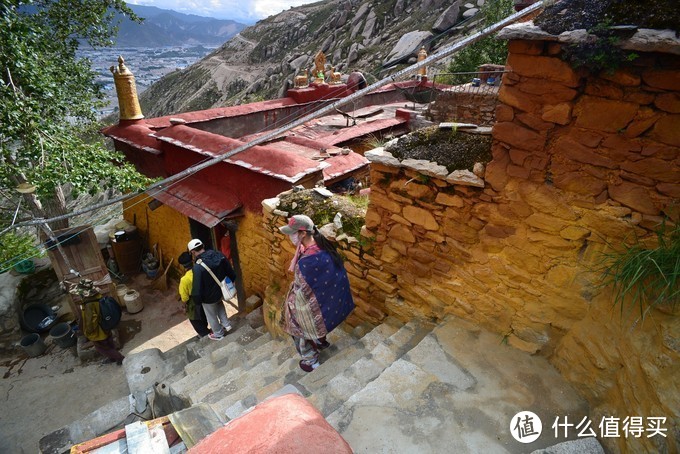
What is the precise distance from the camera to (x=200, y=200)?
728 cm

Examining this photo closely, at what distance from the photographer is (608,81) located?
92.9 inches

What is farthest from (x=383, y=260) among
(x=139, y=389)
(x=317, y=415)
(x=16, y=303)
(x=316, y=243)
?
(x=16, y=303)

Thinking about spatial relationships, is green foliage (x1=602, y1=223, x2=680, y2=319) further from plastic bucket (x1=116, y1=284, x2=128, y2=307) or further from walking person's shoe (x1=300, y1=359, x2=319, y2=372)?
plastic bucket (x1=116, y1=284, x2=128, y2=307)

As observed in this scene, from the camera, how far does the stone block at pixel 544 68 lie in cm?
247

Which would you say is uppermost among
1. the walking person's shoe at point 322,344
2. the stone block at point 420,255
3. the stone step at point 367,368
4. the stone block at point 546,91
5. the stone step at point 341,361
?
the stone block at point 546,91

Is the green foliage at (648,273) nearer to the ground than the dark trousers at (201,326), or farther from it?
farther from it

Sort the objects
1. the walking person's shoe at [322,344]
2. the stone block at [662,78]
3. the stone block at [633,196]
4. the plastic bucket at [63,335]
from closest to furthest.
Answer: the stone block at [662,78] → the stone block at [633,196] → the walking person's shoe at [322,344] → the plastic bucket at [63,335]

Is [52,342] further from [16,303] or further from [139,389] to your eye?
[139,389]

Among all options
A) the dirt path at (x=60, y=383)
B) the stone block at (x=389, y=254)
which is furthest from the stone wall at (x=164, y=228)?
the stone block at (x=389, y=254)

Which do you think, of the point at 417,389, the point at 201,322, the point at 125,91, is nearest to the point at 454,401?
the point at 417,389

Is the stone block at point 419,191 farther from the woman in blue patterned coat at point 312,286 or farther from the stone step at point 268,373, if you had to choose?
the stone step at point 268,373

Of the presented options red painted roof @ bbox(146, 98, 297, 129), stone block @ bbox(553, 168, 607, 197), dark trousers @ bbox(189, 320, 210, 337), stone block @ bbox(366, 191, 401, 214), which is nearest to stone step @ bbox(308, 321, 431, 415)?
stone block @ bbox(366, 191, 401, 214)

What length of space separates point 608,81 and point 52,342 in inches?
377

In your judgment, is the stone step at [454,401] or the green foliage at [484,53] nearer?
the stone step at [454,401]
